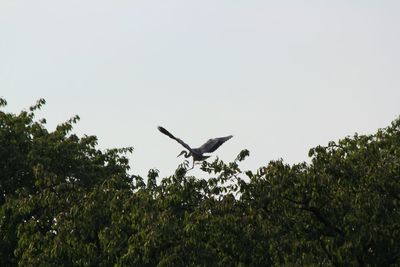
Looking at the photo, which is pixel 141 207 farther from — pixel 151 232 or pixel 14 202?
pixel 14 202

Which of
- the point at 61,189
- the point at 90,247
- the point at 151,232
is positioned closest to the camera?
the point at 151,232

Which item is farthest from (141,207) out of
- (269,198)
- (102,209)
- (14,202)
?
(14,202)

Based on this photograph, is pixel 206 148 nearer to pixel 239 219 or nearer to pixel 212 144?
pixel 212 144

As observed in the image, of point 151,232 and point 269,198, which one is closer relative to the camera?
point 151,232

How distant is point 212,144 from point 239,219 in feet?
8.12

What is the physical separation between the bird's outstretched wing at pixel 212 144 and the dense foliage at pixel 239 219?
2.10 metres

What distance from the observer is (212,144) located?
2462 cm

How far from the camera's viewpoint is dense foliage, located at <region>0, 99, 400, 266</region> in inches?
996

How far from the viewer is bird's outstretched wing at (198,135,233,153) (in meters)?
24.5

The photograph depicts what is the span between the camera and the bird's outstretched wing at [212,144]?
24.5 metres

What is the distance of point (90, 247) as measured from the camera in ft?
87.9

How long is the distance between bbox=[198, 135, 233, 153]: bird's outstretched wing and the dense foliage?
2.10m

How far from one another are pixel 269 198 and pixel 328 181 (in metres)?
1.73

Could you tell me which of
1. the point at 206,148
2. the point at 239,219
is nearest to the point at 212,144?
the point at 206,148
